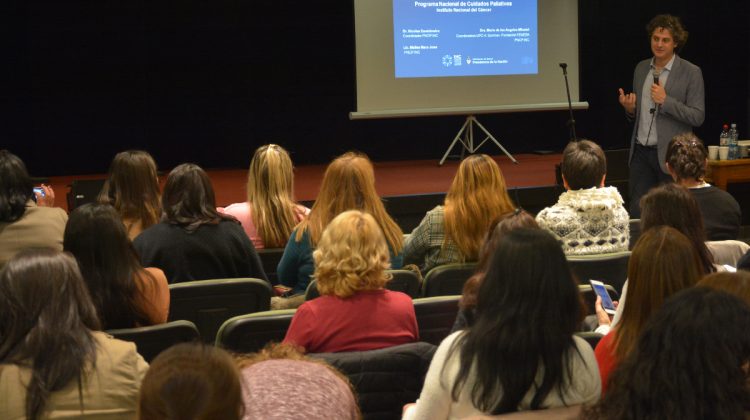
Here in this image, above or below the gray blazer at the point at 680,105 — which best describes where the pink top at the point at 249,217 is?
below

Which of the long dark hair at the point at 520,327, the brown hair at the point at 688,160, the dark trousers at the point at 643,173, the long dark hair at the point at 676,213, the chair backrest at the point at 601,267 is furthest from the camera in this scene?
the dark trousers at the point at 643,173

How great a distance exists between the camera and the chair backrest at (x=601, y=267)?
142 inches

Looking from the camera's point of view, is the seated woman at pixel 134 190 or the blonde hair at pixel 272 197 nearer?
the seated woman at pixel 134 190

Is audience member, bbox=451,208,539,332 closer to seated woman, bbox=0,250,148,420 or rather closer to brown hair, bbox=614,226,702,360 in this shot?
brown hair, bbox=614,226,702,360

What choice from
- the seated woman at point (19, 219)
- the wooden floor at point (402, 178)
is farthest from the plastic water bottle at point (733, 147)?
the seated woman at point (19, 219)

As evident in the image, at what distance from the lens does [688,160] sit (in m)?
4.24

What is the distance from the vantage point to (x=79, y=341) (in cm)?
204

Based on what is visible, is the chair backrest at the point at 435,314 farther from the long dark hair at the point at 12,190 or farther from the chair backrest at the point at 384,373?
the long dark hair at the point at 12,190

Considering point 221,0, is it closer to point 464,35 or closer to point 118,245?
point 464,35

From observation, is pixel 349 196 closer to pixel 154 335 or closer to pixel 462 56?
pixel 154 335

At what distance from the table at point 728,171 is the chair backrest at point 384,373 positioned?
5183 mm

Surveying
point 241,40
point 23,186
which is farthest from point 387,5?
point 23,186

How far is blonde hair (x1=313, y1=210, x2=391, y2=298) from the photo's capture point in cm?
265

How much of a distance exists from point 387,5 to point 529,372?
23.5 feet
